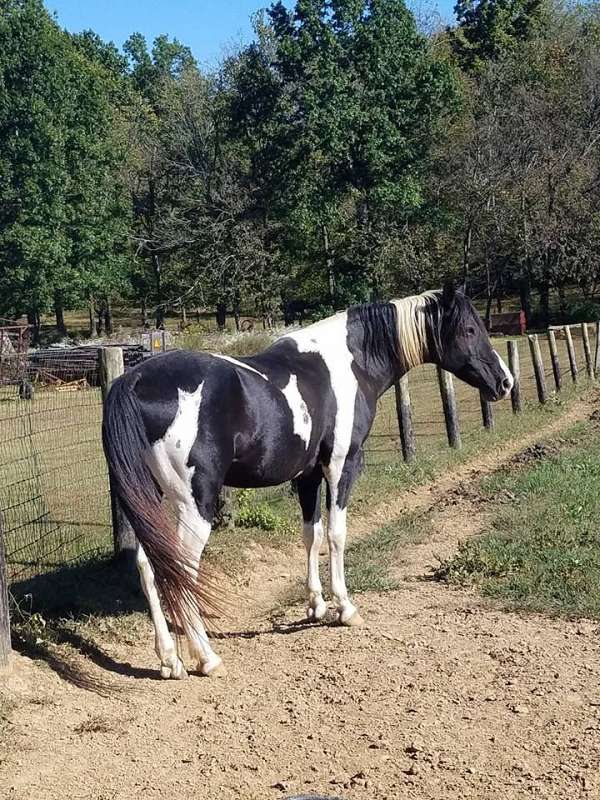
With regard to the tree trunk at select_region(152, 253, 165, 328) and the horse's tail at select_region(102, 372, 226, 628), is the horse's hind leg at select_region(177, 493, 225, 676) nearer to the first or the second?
the horse's tail at select_region(102, 372, 226, 628)

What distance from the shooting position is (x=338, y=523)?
538 centimetres

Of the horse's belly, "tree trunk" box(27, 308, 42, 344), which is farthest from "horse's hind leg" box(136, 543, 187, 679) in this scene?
"tree trunk" box(27, 308, 42, 344)

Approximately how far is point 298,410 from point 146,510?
1154mm

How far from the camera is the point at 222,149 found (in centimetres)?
3847

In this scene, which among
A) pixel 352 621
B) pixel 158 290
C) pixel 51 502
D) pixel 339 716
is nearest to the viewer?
pixel 339 716

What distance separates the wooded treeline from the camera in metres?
34.3

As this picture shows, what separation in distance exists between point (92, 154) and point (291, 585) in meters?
35.4

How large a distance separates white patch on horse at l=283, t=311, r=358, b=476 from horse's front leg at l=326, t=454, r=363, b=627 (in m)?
0.04

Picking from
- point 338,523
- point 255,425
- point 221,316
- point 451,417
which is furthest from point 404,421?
point 221,316

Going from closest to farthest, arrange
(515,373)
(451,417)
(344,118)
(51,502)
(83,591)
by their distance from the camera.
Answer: (83,591)
(51,502)
(451,417)
(515,373)
(344,118)

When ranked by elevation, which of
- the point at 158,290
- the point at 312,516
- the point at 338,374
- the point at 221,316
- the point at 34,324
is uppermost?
the point at 158,290

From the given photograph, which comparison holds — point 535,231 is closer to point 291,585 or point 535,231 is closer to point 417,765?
point 291,585

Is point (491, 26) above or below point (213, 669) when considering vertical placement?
above

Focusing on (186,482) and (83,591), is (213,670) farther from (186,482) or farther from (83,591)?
(83,591)
